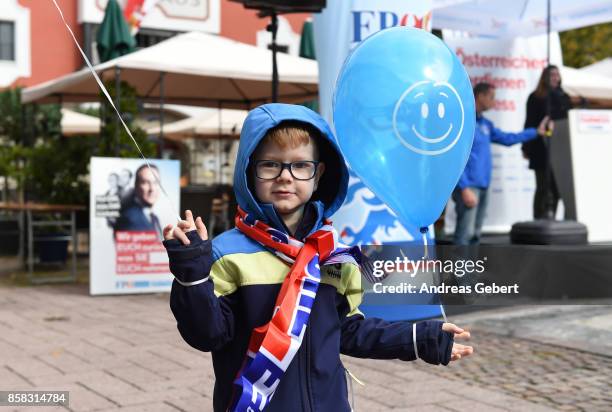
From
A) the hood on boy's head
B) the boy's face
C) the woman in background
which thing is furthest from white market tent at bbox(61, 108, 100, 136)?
the boy's face

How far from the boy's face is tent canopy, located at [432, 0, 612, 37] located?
7.79 m

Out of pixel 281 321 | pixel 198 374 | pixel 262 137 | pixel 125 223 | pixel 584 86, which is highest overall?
pixel 584 86

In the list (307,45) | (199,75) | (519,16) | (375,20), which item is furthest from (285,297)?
(307,45)

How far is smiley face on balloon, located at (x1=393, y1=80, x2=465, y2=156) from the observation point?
3.26m

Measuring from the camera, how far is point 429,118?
3270 millimetres

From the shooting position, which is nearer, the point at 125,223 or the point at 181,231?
the point at 181,231

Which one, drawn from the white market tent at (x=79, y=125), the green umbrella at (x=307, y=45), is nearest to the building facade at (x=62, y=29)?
the white market tent at (x=79, y=125)

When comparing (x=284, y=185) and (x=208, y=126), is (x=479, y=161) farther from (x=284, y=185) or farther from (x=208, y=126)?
(x=208, y=126)

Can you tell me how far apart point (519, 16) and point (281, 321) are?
8.78 meters

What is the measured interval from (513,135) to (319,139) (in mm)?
6102

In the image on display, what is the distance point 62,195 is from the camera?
11.4 m

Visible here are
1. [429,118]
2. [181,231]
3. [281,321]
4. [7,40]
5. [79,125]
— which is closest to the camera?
[181,231]

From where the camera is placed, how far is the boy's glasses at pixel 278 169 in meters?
2.29

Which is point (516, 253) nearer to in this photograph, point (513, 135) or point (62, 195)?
point (513, 135)
